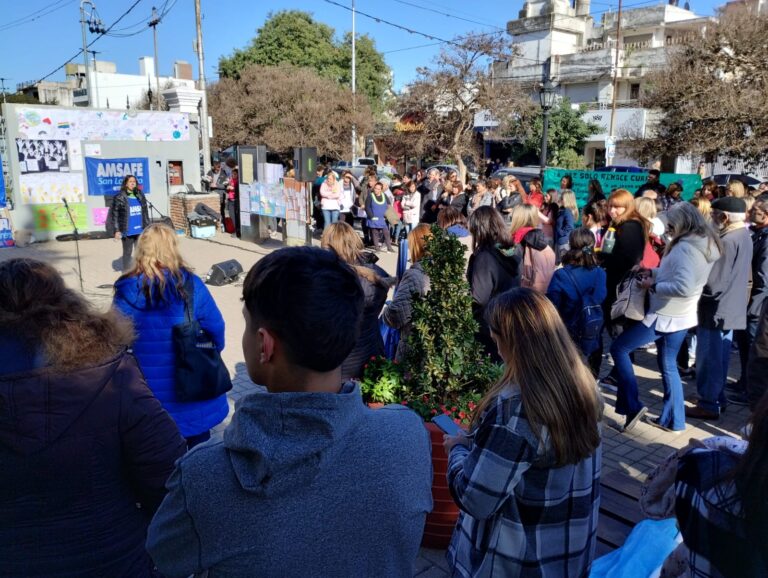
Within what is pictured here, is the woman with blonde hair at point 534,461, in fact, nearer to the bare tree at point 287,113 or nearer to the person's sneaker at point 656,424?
the person's sneaker at point 656,424

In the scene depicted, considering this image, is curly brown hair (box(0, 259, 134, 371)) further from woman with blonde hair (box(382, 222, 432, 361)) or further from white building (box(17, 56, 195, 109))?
white building (box(17, 56, 195, 109))

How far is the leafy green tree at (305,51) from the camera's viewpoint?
132 ft

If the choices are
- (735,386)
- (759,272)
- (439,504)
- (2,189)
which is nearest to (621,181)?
(735,386)

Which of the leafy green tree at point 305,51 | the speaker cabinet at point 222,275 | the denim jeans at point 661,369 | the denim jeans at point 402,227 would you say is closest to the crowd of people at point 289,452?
the denim jeans at point 661,369

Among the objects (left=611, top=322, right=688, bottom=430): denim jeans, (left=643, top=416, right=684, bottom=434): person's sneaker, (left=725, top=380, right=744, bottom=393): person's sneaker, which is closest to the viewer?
(left=611, top=322, right=688, bottom=430): denim jeans

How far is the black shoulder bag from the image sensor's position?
3.33 meters

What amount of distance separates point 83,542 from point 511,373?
1.49 m

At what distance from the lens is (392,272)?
37.4 feet

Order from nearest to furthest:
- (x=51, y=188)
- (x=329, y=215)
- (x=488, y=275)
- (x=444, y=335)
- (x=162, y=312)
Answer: (x=162, y=312) < (x=444, y=335) < (x=488, y=275) < (x=329, y=215) < (x=51, y=188)

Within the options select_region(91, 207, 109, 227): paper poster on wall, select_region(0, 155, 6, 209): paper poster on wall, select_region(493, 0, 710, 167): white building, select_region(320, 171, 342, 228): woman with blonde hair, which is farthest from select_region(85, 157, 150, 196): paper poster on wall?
select_region(493, 0, 710, 167): white building

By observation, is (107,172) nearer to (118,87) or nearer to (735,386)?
(735,386)

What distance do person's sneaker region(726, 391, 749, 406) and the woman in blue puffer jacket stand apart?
16.1 feet

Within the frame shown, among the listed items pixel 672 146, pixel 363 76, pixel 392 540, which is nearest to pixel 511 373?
pixel 392 540

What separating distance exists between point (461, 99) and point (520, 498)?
89.3ft
